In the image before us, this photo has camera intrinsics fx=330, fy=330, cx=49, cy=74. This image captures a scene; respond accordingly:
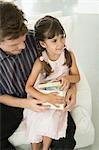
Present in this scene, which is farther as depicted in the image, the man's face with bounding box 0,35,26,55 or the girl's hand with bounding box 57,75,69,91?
the girl's hand with bounding box 57,75,69,91

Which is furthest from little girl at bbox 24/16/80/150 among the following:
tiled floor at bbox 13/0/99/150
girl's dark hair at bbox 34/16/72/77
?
tiled floor at bbox 13/0/99/150

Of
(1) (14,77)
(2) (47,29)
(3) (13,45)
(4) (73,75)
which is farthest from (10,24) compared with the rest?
(4) (73,75)

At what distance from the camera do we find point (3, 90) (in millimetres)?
1738

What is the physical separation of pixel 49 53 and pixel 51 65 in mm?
64

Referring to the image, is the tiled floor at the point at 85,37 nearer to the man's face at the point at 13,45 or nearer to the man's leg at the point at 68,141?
the man's leg at the point at 68,141

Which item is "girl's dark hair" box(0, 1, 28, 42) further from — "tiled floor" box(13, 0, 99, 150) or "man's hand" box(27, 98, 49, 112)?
"tiled floor" box(13, 0, 99, 150)

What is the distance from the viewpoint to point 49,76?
5.71 ft

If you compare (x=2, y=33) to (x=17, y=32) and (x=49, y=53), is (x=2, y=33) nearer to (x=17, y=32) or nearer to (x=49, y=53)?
(x=17, y=32)

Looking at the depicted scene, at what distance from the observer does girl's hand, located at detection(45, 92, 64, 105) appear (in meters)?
1.63

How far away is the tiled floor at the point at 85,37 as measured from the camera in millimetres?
2342

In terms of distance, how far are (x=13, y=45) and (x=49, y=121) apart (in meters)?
0.44

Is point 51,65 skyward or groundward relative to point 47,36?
groundward

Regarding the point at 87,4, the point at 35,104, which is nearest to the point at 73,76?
the point at 35,104

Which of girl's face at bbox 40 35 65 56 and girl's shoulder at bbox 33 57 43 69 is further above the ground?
girl's face at bbox 40 35 65 56
